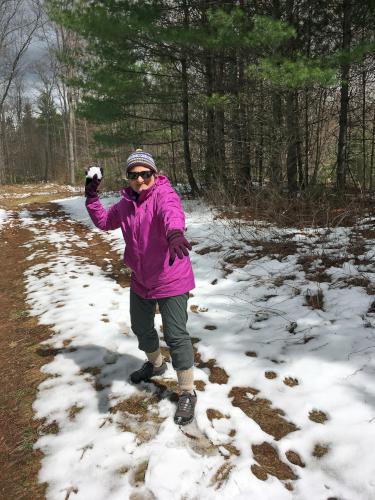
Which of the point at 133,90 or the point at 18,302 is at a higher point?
the point at 133,90

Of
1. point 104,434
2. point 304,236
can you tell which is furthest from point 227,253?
point 104,434

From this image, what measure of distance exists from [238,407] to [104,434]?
1.02 meters

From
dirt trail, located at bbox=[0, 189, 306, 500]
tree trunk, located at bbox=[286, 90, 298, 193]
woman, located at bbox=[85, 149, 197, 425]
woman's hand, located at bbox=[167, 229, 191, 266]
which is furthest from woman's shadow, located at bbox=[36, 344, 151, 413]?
tree trunk, located at bbox=[286, 90, 298, 193]

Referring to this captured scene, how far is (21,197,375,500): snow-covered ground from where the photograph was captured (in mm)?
2197

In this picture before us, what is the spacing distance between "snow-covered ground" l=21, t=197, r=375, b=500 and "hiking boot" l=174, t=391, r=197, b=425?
0.27 feet

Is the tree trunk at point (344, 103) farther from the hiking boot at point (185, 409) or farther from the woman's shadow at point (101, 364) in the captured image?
the hiking boot at point (185, 409)

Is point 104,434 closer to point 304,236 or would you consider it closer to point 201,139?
point 304,236

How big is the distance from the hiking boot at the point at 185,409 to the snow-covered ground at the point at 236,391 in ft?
0.27

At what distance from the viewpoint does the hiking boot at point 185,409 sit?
263 cm

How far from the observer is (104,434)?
103 inches

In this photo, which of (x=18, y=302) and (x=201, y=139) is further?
(x=201, y=139)

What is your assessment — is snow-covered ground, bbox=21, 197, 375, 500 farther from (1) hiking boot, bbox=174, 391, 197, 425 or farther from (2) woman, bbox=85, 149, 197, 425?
(2) woman, bbox=85, 149, 197, 425

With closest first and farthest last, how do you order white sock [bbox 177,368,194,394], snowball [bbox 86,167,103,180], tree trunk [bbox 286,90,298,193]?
white sock [bbox 177,368,194,394] → snowball [bbox 86,167,103,180] → tree trunk [bbox 286,90,298,193]

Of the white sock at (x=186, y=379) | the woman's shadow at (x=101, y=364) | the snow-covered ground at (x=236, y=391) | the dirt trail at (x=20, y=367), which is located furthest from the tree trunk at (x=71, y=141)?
the white sock at (x=186, y=379)
